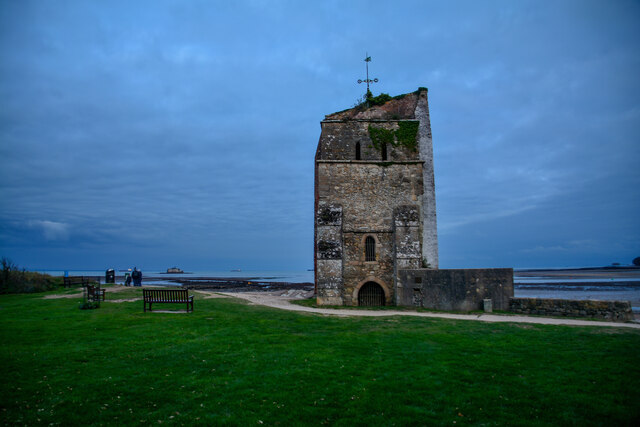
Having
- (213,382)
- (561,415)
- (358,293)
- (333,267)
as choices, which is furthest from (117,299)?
(561,415)

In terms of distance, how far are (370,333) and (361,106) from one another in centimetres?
1550

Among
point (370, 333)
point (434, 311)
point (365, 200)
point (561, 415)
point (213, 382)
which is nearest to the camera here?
point (561, 415)

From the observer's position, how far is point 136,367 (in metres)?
6.82

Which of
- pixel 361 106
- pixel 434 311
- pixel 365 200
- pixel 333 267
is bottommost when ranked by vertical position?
pixel 434 311

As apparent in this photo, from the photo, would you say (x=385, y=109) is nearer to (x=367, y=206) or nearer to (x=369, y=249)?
(x=367, y=206)

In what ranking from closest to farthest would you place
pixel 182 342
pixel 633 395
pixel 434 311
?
1. pixel 633 395
2. pixel 182 342
3. pixel 434 311

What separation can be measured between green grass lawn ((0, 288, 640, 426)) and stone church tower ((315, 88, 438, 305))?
7.23 m

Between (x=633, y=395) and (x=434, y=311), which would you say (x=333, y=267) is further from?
Result: (x=633, y=395)

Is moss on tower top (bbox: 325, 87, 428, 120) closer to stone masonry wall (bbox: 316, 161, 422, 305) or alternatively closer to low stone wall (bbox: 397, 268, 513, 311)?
stone masonry wall (bbox: 316, 161, 422, 305)

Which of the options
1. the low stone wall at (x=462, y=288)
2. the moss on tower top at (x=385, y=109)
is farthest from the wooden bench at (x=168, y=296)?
the moss on tower top at (x=385, y=109)

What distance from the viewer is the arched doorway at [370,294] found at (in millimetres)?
18438

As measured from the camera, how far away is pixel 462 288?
16.0 metres

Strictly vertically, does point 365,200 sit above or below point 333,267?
above

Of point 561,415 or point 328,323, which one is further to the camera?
point 328,323
